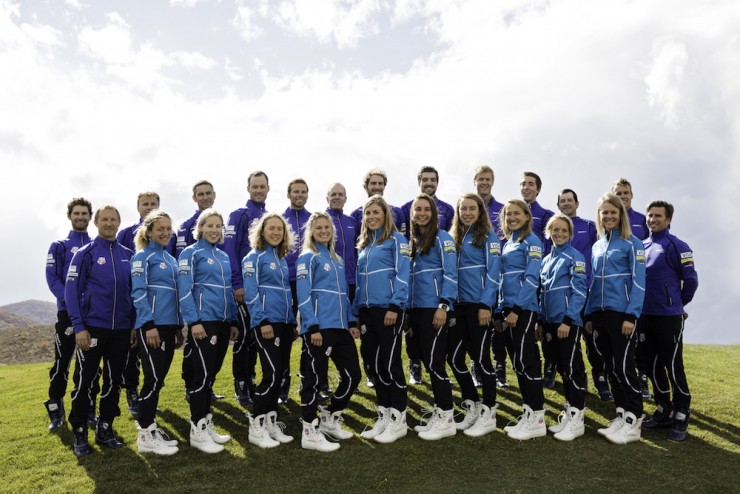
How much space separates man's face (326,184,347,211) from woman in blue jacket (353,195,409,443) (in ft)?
5.38

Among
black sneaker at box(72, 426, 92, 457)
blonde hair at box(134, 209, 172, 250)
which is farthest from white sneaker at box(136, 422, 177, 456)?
blonde hair at box(134, 209, 172, 250)

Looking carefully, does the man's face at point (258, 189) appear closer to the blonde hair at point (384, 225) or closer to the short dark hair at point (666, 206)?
the blonde hair at point (384, 225)

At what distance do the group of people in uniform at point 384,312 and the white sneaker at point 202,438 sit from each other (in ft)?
0.07

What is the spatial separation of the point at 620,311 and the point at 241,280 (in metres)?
4.94

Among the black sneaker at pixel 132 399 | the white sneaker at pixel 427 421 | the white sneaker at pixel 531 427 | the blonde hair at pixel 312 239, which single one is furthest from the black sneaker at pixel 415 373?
the black sneaker at pixel 132 399

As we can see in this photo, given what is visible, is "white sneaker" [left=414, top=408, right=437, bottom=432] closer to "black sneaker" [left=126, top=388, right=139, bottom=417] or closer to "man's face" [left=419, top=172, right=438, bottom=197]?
"man's face" [left=419, top=172, right=438, bottom=197]

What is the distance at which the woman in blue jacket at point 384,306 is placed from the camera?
6062 millimetres

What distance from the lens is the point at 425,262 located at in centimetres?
632

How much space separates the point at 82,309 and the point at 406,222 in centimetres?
469

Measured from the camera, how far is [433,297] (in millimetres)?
6188

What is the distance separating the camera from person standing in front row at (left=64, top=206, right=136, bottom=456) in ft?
20.0

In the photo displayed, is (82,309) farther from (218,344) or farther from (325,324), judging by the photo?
(325,324)

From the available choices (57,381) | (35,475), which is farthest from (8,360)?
(35,475)

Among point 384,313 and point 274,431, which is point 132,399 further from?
point 384,313
